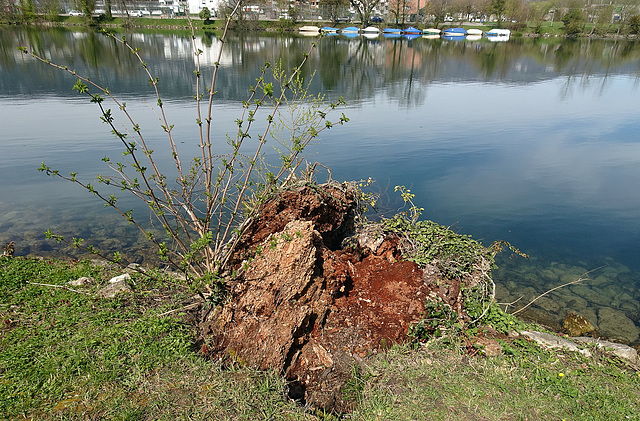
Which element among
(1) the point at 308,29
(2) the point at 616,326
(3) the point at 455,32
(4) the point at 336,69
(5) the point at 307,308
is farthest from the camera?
(3) the point at 455,32

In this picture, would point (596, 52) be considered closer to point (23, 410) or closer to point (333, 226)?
point (333, 226)

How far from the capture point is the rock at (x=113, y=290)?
5317 millimetres

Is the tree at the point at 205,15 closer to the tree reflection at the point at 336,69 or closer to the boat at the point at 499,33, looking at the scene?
the tree reflection at the point at 336,69

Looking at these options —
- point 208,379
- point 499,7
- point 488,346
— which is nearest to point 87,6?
point 208,379

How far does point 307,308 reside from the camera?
469cm

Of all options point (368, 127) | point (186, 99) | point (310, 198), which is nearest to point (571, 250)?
point (310, 198)

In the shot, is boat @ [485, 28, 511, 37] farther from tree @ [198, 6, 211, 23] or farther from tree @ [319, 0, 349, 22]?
tree @ [198, 6, 211, 23]

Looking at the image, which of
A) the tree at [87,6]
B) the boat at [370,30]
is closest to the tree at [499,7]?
the boat at [370,30]

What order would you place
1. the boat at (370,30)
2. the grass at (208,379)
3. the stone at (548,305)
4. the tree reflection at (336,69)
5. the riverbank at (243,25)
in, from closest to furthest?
the grass at (208,379) < the stone at (548,305) < the tree reflection at (336,69) < the riverbank at (243,25) < the boat at (370,30)

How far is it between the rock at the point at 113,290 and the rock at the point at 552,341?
217 inches

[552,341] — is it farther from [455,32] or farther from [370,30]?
[455,32]

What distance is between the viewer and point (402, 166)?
1227 centimetres

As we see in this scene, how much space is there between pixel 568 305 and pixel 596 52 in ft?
176

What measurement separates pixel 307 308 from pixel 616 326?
5711 mm
